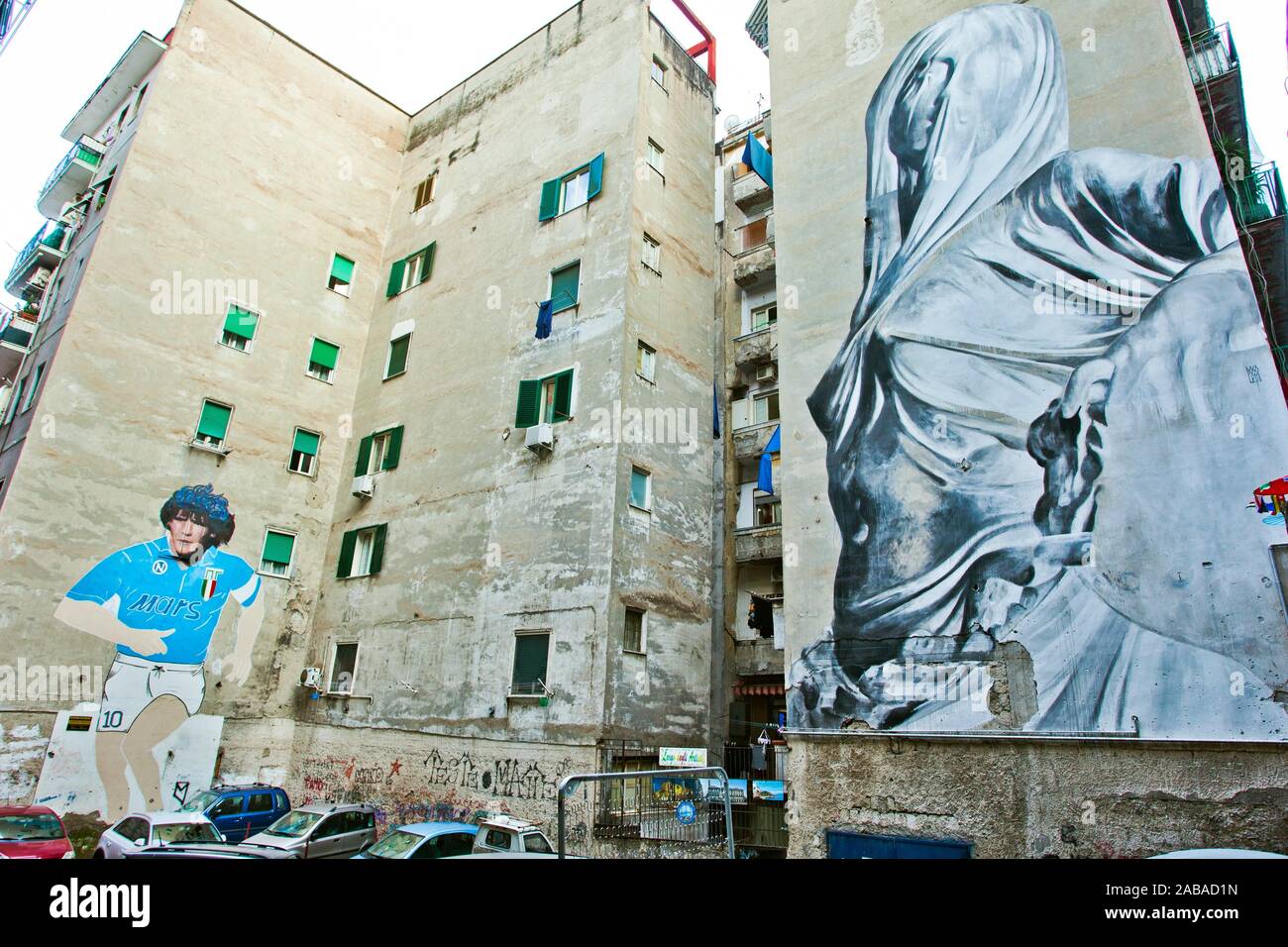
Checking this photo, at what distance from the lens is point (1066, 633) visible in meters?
11.6

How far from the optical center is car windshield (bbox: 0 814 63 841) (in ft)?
41.9

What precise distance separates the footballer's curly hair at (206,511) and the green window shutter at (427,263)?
9366 millimetres

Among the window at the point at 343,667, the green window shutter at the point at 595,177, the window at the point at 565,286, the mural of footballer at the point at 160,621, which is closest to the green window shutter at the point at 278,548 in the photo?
the mural of footballer at the point at 160,621

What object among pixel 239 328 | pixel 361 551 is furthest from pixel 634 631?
pixel 239 328

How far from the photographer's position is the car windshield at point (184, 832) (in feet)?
42.5

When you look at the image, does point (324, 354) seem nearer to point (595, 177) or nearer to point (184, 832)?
point (595, 177)

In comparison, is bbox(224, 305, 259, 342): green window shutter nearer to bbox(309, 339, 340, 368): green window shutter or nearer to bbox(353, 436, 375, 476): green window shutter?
bbox(309, 339, 340, 368): green window shutter

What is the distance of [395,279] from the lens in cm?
2669

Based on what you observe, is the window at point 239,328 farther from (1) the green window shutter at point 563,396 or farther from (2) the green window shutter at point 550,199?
(1) the green window shutter at point 563,396

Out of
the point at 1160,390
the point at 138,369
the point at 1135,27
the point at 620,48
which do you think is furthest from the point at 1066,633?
the point at 138,369

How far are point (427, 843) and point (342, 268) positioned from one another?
2095 centimetres

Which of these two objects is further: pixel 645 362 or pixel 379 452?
pixel 379 452

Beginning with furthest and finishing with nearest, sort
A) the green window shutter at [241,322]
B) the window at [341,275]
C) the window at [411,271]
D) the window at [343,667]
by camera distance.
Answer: the window at [341,275], the window at [411,271], the green window shutter at [241,322], the window at [343,667]

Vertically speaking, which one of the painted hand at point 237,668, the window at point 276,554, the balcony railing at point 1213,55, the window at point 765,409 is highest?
the balcony railing at point 1213,55
